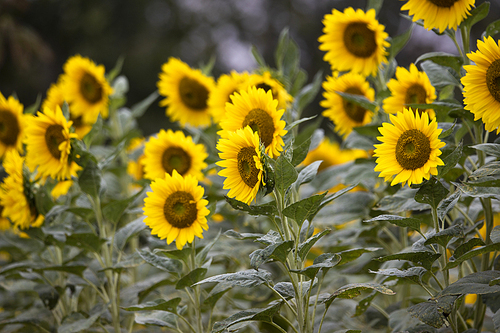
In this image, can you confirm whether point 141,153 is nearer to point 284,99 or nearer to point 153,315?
point 284,99

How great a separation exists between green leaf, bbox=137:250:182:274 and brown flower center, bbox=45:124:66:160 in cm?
48

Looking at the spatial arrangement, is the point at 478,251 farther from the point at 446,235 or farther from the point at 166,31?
the point at 166,31

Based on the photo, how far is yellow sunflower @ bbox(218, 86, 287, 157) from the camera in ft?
3.76

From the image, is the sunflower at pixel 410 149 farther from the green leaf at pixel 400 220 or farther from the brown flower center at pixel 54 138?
the brown flower center at pixel 54 138

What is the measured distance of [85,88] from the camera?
226cm

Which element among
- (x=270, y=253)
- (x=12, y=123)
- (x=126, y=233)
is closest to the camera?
(x=270, y=253)

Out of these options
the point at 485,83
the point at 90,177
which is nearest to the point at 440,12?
the point at 485,83

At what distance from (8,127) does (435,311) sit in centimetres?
183

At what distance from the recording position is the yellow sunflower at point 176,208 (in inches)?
49.9

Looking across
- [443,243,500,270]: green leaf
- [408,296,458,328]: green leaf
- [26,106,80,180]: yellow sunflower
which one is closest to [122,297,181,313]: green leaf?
[26,106,80,180]: yellow sunflower

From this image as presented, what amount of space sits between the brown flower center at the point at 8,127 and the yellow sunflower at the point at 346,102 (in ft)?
4.38

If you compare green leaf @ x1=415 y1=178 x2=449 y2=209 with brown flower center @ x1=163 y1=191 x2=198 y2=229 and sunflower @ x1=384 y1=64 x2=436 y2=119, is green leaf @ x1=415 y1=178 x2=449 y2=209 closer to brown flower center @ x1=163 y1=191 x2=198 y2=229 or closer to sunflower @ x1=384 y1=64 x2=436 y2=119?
sunflower @ x1=384 y1=64 x2=436 y2=119

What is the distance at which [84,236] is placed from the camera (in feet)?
4.84

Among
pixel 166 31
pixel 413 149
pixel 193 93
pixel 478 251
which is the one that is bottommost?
pixel 478 251
